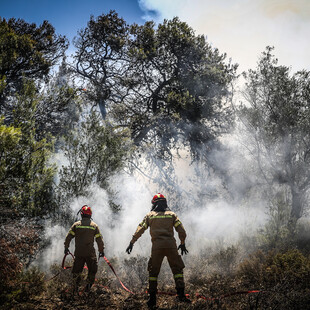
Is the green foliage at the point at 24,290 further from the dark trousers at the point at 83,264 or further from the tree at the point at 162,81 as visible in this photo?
the tree at the point at 162,81

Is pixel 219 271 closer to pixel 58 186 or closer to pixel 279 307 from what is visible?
pixel 279 307

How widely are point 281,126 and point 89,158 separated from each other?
798cm

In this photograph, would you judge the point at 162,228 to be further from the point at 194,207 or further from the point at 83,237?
the point at 194,207

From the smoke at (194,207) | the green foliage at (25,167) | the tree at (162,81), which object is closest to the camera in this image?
the green foliage at (25,167)

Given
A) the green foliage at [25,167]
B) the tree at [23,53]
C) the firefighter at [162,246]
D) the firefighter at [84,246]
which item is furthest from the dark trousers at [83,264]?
the tree at [23,53]

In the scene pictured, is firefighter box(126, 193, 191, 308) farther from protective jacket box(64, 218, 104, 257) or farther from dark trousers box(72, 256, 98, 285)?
dark trousers box(72, 256, 98, 285)

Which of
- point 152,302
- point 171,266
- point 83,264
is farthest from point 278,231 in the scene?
point 83,264

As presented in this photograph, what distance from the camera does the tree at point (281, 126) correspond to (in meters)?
10.4

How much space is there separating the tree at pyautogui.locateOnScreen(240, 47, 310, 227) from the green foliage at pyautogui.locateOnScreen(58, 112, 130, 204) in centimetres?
607

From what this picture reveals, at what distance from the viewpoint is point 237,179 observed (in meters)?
12.7

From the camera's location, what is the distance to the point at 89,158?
8711 millimetres

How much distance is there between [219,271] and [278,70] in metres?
8.70

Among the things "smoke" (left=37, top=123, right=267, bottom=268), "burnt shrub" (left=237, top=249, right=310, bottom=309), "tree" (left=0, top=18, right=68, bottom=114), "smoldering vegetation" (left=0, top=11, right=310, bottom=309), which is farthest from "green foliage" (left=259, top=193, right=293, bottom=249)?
"tree" (left=0, top=18, right=68, bottom=114)

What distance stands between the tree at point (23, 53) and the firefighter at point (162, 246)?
5468 mm
